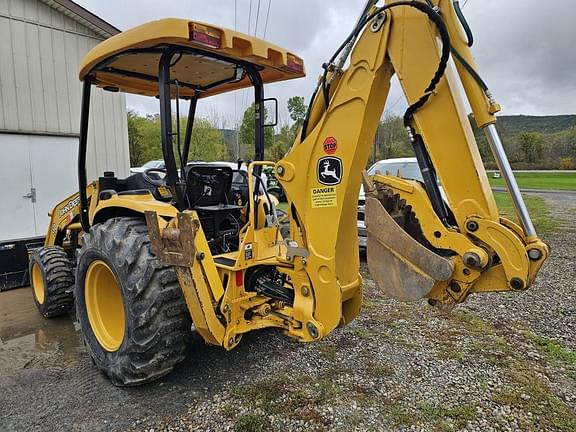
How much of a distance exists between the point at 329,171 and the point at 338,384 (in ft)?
5.41

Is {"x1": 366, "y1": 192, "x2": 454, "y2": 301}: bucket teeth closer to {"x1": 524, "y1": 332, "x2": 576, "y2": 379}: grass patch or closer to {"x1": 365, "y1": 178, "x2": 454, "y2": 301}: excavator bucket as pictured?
{"x1": 365, "y1": 178, "x2": 454, "y2": 301}: excavator bucket

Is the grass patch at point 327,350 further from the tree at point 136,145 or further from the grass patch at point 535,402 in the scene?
the tree at point 136,145

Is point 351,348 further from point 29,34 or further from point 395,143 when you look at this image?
point 395,143

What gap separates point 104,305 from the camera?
344 cm

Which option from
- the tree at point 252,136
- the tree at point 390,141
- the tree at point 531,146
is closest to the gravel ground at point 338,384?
the tree at point 252,136

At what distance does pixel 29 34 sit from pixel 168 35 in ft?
21.1

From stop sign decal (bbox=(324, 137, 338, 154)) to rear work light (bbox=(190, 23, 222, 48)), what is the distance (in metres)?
0.95

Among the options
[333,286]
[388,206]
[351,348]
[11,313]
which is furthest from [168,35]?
[11,313]

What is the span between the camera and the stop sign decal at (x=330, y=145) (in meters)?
2.45

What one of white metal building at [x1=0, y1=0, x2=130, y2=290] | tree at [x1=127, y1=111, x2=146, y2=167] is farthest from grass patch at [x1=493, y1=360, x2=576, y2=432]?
tree at [x1=127, y1=111, x2=146, y2=167]

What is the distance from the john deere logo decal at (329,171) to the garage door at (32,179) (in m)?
6.72

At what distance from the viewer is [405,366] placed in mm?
3373

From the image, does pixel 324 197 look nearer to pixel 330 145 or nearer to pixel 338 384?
pixel 330 145

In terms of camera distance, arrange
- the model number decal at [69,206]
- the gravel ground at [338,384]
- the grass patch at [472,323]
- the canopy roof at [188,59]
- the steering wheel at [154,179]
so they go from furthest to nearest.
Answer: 1. the model number decal at [69,206]
2. the grass patch at [472,323]
3. the steering wheel at [154,179]
4. the gravel ground at [338,384]
5. the canopy roof at [188,59]
